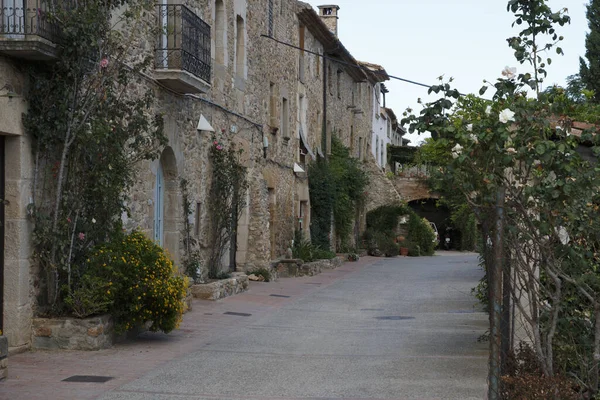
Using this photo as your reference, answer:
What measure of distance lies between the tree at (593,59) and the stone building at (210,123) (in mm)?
10603

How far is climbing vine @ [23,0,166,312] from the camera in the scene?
938 centimetres

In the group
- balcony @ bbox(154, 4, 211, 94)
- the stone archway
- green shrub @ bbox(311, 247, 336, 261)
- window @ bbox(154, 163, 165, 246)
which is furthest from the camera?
green shrub @ bbox(311, 247, 336, 261)

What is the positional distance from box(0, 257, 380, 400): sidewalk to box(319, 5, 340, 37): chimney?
24822 millimetres

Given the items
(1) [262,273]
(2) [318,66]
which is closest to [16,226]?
Result: (1) [262,273]

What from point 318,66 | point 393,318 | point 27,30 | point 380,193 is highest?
point 318,66

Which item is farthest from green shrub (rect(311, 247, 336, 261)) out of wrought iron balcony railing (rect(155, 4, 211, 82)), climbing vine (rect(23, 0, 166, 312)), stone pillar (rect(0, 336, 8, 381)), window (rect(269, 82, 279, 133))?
stone pillar (rect(0, 336, 8, 381))

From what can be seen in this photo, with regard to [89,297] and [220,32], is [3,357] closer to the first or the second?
[89,297]

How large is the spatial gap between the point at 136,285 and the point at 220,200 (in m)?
6.98

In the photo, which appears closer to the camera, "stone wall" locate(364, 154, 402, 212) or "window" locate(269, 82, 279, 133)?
"window" locate(269, 82, 279, 133)

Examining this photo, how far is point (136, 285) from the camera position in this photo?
9.59m

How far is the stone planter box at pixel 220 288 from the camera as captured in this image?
1460cm

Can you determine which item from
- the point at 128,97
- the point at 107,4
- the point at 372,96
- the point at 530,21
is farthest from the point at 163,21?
the point at 372,96

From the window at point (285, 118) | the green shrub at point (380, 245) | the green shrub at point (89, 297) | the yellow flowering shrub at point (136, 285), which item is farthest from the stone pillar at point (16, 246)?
the green shrub at point (380, 245)

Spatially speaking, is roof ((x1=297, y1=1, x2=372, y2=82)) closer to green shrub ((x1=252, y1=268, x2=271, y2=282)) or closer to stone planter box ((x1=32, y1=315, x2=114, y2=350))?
green shrub ((x1=252, y1=268, x2=271, y2=282))
